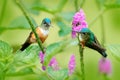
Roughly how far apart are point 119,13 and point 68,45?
1.99 metres

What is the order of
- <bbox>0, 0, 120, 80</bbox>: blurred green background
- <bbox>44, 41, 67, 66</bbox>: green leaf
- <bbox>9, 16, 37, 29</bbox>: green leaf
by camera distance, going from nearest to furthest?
<bbox>44, 41, 67, 66</bbox>: green leaf
<bbox>9, 16, 37, 29</bbox>: green leaf
<bbox>0, 0, 120, 80</bbox>: blurred green background

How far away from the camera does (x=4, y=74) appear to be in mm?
934

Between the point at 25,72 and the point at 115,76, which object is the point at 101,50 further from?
the point at 115,76

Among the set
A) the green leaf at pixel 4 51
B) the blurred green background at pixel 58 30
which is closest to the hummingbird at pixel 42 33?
the green leaf at pixel 4 51

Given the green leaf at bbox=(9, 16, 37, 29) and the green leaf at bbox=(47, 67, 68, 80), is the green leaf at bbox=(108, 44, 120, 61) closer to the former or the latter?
the green leaf at bbox=(47, 67, 68, 80)

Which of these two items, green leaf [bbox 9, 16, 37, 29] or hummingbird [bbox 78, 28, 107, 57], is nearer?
hummingbird [bbox 78, 28, 107, 57]

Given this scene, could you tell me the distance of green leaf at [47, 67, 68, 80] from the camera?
0.92 meters

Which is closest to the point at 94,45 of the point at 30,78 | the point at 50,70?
the point at 50,70

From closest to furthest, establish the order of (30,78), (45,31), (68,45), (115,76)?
(68,45)
(45,31)
(30,78)
(115,76)

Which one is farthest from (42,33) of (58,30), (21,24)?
(58,30)

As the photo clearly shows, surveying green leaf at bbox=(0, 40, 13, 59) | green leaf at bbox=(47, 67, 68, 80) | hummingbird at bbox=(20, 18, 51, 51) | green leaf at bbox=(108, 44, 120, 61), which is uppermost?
hummingbird at bbox=(20, 18, 51, 51)

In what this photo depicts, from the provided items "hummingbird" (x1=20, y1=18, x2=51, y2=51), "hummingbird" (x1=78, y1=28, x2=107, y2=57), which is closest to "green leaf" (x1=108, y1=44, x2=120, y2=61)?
"hummingbird" (x1=78, y1=28, x2=107, y2=57)

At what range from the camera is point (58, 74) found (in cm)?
93

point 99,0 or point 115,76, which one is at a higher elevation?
point 99,0
